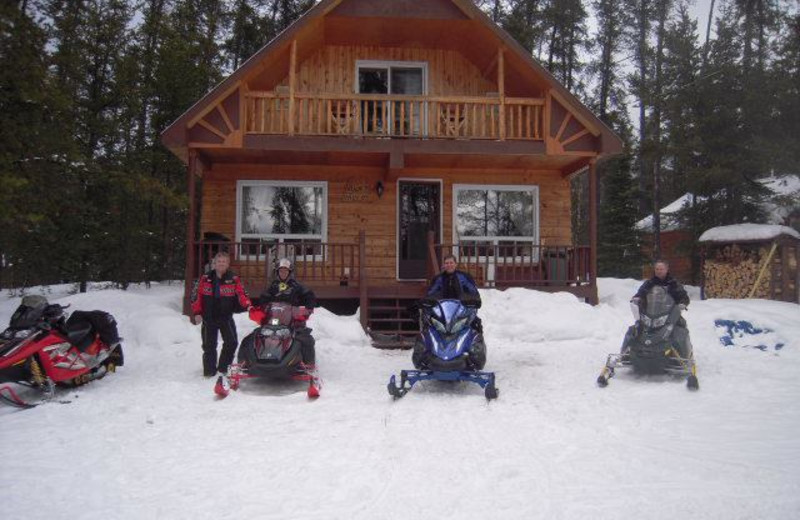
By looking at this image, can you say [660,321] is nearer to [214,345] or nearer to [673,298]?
[673,298]

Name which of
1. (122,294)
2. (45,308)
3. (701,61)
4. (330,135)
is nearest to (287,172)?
(330,135)

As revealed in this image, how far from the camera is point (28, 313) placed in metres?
6.21

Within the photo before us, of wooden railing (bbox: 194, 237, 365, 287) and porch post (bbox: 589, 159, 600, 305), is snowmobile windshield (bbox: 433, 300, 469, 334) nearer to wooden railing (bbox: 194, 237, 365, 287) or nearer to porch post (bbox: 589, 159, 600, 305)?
wooden railing (bbox: 194, 237, 365, 287)

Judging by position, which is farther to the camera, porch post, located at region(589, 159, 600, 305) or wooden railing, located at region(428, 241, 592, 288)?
porch post, located at region(589, 159, 600, 305)

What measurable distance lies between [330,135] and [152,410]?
7656mm

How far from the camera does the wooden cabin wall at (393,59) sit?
1428cm

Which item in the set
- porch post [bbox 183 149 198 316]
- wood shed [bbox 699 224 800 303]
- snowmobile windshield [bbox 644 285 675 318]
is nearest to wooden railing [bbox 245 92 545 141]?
porch post [bbox 183 149 198 316]

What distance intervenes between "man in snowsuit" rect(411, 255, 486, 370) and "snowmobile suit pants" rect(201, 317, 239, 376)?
232 centimetres

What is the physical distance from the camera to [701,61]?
733 inches

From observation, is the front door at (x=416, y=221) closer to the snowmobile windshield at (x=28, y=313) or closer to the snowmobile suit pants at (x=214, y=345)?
the snowmobile suit pants at (x=214, y=345)

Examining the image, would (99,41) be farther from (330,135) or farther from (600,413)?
(600,413)

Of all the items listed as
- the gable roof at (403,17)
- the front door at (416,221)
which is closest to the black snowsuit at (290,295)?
the gable roof at (403,17)

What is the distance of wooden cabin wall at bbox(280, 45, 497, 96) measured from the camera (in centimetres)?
1428

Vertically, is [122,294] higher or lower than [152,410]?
higher
